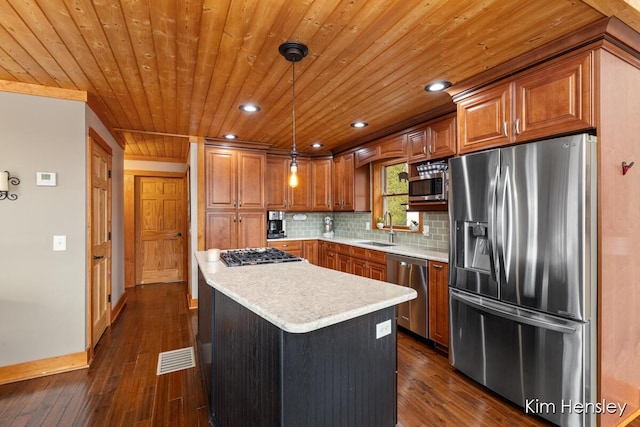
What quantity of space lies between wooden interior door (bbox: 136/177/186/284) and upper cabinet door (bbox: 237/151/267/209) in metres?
2.07

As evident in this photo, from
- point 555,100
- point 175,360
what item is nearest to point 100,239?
point 175,360

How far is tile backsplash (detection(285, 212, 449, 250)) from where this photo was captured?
3.65 metres

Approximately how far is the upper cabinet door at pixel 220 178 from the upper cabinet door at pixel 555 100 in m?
3.53

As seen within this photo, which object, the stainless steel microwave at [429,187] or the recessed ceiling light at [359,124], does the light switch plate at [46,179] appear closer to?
the recessed ceiling light at [359,124]

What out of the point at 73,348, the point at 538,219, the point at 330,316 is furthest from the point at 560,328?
the point at 73,348

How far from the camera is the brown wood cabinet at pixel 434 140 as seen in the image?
3082 mm

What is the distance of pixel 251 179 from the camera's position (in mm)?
4684

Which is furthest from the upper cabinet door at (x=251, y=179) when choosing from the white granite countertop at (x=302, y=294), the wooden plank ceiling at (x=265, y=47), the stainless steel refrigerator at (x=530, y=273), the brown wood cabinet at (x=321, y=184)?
the stainless steel refrigerator at (x=530, y=273)

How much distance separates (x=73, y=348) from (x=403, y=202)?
12.6ft

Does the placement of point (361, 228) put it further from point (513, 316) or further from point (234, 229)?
point (513, 316)

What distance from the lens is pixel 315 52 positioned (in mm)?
2027

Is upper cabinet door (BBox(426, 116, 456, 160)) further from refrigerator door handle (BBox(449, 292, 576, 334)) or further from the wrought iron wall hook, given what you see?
the wrought iron wall hook

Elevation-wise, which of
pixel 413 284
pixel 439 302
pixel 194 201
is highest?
pixel 194 201

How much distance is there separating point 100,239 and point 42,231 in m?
0.77
